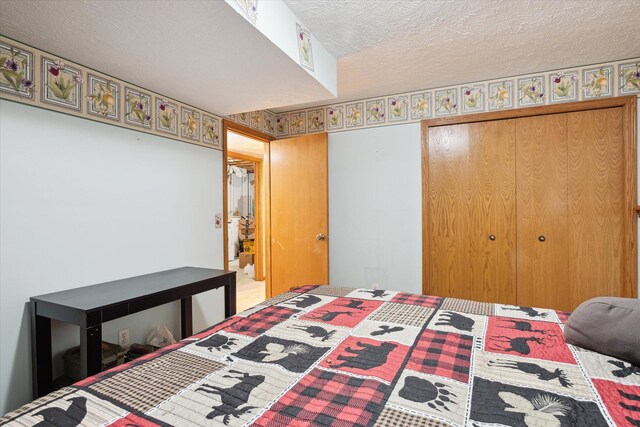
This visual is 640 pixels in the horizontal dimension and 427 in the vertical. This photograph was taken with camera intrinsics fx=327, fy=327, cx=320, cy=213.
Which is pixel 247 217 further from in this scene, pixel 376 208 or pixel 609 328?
pixel 609 328

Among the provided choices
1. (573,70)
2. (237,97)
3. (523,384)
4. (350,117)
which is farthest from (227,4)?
(573,70)

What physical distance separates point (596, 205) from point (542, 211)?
39 cm

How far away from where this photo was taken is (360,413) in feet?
2.81

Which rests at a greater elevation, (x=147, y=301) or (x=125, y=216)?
(x=125, y=216)

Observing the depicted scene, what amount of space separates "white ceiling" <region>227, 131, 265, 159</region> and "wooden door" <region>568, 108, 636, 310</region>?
3419 millimetres

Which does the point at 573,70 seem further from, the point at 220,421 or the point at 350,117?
the point at 220,421

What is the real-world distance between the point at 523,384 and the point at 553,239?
2.39 meters

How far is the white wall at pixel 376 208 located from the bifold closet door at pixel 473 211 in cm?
18

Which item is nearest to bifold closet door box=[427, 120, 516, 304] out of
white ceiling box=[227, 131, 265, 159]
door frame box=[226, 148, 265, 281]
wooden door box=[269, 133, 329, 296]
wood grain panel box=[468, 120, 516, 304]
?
wood grain panel box=[468, 120, 516, 304]

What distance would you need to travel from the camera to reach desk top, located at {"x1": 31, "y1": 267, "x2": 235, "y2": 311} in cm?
167

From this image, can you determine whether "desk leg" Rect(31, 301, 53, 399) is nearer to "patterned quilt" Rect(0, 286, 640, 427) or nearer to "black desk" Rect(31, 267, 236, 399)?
"black desk" Rect(31, 267, 236, 399)

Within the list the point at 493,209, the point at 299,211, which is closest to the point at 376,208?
the point at 299,211

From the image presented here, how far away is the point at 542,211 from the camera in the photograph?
291cm

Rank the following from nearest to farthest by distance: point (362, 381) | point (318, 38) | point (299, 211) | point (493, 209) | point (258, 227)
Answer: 1. point (362, 381)
2. point (318, 38)
3. point (493, 209)
4. point (299, 211)
5. point (258, 227)
